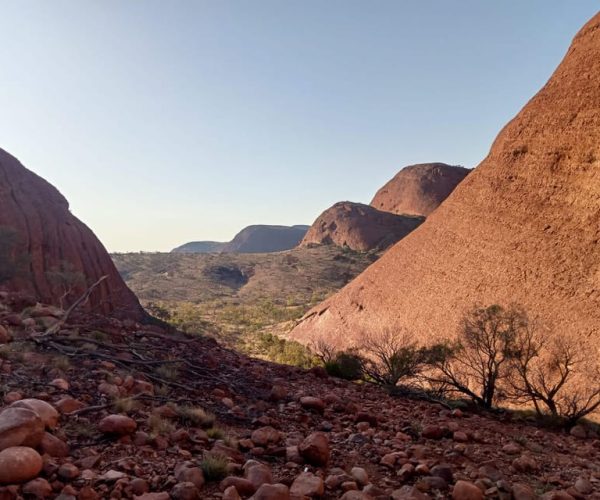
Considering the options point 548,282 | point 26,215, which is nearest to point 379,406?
point 548,282

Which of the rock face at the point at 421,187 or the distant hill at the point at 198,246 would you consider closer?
the rock face at the point at 421,187

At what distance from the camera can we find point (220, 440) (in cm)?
479

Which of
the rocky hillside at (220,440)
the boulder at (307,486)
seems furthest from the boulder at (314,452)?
the boulder at (307,486)

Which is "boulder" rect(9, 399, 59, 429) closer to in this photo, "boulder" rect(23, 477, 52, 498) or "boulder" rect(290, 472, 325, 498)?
"boulder" rect(23, 477, 52, 498)

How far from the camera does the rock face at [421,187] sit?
68.4m

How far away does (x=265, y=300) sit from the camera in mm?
43000

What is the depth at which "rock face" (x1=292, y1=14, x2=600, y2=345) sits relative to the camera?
15.0 m

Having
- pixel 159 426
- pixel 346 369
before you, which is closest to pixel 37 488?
pixel 159 426

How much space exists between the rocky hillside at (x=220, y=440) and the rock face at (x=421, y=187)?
6215cm

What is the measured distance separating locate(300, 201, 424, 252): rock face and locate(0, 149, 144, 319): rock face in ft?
157

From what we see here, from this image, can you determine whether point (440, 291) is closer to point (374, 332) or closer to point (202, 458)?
point (374, 332)

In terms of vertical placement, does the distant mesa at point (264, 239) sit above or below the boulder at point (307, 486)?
above

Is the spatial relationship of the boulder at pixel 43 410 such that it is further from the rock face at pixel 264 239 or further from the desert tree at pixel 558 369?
the rock face at pixel 264 239

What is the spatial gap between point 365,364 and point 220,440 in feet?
34.8
